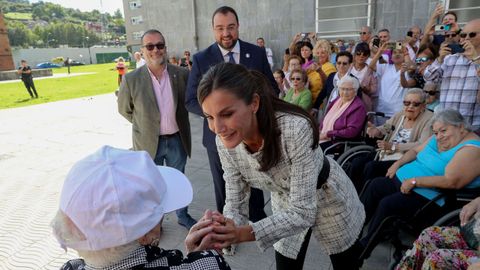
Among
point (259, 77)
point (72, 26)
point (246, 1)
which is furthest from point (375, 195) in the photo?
point (72, 26)

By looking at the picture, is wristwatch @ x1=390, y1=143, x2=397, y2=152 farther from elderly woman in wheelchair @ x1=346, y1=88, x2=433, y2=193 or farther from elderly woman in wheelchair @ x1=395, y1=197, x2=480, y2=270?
elderly woman in wheelchair @ x1=395, y1=197, x2=480, y2=270

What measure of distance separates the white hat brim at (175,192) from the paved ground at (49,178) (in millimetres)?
1726

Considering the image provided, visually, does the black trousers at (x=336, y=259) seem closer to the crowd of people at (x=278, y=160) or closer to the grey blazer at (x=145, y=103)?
the crowd of people at (x=278, y=160)

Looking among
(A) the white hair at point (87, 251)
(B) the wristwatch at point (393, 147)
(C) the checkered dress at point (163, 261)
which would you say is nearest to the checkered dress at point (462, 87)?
(B) the wristwatch at point (393, 147)

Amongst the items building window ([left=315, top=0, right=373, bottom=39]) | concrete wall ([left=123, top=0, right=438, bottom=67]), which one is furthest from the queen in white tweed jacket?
building window ([left=315, top=0, right=373, bottom=39])

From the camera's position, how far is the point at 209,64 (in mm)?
2885

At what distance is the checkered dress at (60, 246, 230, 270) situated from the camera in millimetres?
1034

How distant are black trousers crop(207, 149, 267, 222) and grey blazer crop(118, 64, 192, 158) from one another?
0.52 m

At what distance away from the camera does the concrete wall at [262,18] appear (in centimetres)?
948

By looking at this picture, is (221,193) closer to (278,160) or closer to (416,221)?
(416,221)

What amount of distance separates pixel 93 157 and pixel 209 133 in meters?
1.95

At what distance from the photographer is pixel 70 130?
26.0 ft

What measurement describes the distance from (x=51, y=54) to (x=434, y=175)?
200ft

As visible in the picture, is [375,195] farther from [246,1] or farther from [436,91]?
[246,1]
